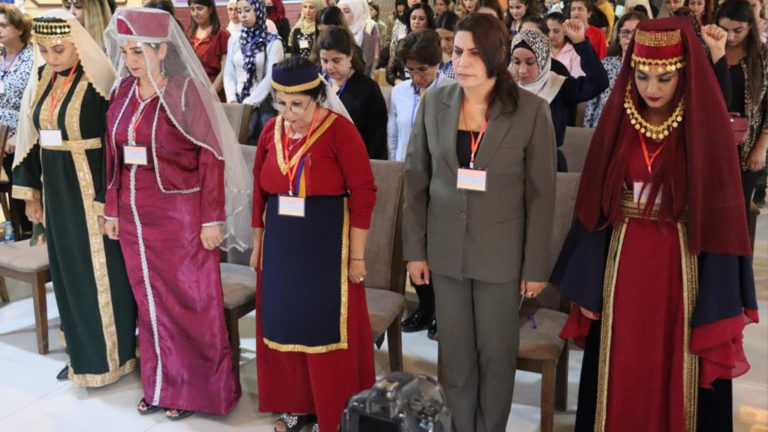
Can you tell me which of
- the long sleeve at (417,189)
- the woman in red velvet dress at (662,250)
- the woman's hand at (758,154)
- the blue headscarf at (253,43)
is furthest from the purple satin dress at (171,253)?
the woman's hand at (758,154)

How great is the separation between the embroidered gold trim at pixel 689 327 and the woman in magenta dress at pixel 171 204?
1.58 metres

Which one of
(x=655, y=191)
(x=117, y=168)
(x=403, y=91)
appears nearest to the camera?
(x=655, y=191)

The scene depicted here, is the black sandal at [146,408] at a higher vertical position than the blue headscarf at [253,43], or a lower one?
lower

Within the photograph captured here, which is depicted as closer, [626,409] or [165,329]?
[626,409]

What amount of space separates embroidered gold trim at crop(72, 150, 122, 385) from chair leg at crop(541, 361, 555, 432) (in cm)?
175

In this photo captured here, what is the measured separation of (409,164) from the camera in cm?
230

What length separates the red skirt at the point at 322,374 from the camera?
252 centimetres

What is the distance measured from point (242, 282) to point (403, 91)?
1217 millimetres

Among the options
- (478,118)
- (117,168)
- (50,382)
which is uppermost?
(478,118)

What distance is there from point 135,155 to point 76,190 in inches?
17.4

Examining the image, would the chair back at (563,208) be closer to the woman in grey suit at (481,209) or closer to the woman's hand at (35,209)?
the woman in grey suit at (481,209)

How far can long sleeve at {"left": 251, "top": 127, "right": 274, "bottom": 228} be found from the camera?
251 cm

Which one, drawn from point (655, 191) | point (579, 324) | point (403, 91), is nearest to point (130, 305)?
point (403, 91)

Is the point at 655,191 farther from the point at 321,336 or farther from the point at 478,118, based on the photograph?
the point at 321,336
